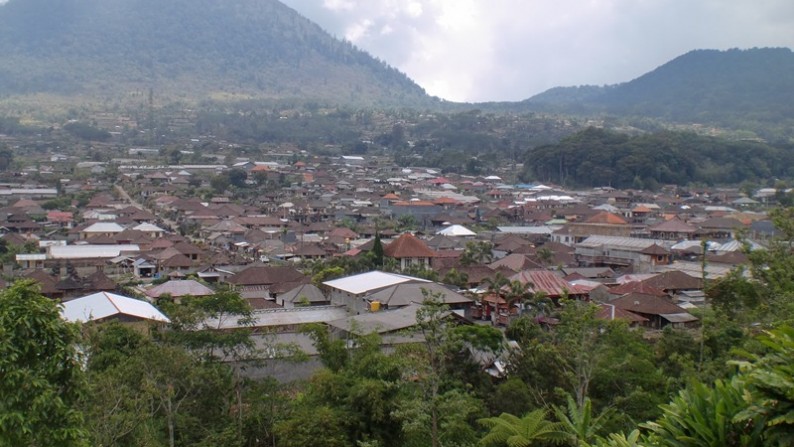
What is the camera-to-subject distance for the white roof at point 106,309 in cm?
1532

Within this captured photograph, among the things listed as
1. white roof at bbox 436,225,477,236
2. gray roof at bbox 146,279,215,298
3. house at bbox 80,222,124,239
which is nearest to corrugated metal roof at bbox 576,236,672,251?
white roof at bbox 436,225,477,236

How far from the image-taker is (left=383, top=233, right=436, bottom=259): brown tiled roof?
1024 inches

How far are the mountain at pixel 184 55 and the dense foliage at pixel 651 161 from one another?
2616 inches

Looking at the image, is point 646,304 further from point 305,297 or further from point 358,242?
point 358,242

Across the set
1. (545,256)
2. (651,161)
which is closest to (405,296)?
(545,256)

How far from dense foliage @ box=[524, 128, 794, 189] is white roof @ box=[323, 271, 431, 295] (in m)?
43.4

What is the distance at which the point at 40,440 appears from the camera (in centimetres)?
560

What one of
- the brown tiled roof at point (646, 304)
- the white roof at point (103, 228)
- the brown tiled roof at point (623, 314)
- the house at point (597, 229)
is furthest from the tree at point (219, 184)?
the brown tiled roof at point (623, 314)

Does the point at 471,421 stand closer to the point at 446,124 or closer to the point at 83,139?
the point at 83,139

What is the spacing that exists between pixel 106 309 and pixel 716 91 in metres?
135

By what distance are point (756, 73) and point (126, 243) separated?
13647 cm

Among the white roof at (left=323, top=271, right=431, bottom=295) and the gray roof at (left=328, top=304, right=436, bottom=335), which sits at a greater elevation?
the gray roof at (left=328, top=304, right=436, bottom=335)

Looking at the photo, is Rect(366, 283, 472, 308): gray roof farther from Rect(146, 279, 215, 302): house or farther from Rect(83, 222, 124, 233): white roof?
Rect(83, 222, 124, 233): white roof

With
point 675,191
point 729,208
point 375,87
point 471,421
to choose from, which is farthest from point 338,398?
point 375,87
